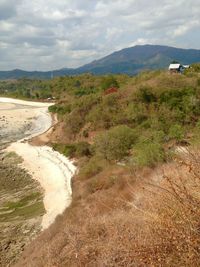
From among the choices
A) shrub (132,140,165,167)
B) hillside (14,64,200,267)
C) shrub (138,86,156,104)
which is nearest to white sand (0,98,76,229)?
hillside (14,64,200,267)

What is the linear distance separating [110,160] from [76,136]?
18304mm

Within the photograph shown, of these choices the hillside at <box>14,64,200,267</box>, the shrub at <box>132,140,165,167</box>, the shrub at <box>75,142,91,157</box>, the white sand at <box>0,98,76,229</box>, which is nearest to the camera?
the hillside at <box>14,64,200,267</box>

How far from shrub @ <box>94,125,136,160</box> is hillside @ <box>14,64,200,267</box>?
9cm

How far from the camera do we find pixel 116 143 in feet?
112

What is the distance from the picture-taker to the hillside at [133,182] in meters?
5.45

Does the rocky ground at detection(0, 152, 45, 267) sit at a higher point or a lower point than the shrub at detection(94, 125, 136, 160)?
lower

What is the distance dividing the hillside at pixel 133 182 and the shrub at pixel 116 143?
0.09 m

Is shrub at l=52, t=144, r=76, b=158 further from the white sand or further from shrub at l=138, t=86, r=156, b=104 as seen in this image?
shrub at l=138, t=86, r=156, b=104

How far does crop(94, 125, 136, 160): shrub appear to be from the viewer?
33.7 meters

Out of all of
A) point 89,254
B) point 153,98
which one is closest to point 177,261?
point 89,254

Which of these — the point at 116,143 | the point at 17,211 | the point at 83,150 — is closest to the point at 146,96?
the point at 83,150

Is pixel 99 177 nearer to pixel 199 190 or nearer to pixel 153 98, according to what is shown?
pixel 199 190

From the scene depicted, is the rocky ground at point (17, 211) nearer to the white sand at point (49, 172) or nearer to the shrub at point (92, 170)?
the white sand at point (49, 172)

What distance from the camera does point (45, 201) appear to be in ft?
93.3
